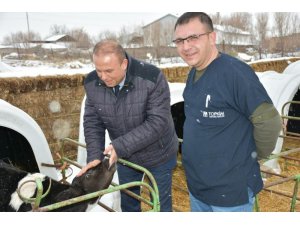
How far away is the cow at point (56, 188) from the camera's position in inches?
85.9

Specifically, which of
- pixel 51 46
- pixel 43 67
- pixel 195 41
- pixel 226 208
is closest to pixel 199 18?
pixel 195 41

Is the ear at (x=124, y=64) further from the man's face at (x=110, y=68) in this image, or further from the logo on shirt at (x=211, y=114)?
the logo on shirt at (x=211, y=114)

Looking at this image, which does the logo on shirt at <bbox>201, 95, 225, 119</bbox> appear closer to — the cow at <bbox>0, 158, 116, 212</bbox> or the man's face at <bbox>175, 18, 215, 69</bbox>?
the man's face at <bbox>175, 18, 215, 69</bbox>

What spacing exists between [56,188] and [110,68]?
98 cm

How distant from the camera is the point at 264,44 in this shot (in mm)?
17672

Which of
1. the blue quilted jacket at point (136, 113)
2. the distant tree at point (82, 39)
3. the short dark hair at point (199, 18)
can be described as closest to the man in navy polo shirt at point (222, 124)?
the short dark hair at point (199, 18)

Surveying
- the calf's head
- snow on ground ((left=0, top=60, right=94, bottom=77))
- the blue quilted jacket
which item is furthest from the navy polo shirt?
snow on ground ((left=0, top=60, right=94, bottom=77))

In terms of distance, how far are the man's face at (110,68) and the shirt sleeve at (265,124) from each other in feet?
3.70

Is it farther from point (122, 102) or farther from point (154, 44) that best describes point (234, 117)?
point (154, 44)

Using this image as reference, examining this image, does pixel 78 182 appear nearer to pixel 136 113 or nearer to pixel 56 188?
pixel 56 188

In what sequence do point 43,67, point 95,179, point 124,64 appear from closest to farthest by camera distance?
1. point 95,179
2. point 124,64
3. point 43,67

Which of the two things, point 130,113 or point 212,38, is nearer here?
point 212,38

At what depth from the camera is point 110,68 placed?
8.23ft

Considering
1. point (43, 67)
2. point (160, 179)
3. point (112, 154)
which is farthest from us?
point (43, 67)
